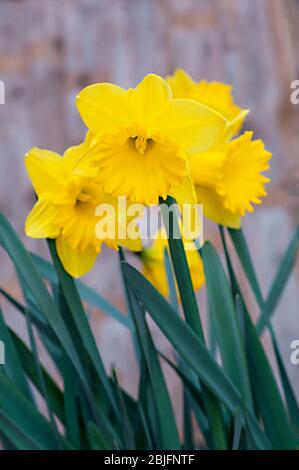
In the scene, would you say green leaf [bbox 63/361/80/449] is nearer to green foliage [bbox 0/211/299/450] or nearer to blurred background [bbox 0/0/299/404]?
green foliage [bbox 0/211/299/450]

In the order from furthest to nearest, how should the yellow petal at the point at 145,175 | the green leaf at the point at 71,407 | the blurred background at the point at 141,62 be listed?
the blurred background at the point at 141,62 < the green leaf at the point at 71,407 < the yellow petal at the point at 145,175

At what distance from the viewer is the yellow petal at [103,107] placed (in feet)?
1.52

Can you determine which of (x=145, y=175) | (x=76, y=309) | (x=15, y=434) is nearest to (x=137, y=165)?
(x=145, y=175)

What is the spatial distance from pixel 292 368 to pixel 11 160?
0.74m

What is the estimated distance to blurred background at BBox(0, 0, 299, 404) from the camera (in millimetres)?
1480

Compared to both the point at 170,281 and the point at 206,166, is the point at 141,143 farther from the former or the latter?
the point at 170,281

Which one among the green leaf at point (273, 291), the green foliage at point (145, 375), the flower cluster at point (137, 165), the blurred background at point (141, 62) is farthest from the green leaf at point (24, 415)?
the blurred background at point (141, 62)

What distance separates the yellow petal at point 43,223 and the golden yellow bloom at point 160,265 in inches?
5.2

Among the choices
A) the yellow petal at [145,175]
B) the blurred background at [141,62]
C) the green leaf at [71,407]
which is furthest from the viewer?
the blurred background at [141,62]

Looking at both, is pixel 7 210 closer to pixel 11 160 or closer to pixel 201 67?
pixel 11 160

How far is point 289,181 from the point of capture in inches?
58.1

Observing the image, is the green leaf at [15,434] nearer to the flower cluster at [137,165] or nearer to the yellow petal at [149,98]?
the flower cluster at [137,165]

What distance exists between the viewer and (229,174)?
1.82 ft

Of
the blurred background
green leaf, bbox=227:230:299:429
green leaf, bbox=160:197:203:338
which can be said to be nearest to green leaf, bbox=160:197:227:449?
green leaf, bbox=160:197:203:338
